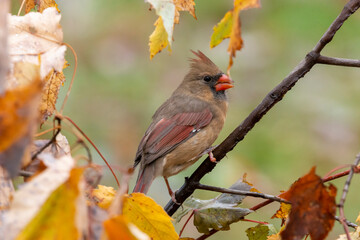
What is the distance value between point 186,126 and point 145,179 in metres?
0.64

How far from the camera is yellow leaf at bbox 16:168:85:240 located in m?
1.20

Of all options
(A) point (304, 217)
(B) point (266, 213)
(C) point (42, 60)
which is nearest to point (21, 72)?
(C) point (42, 60)

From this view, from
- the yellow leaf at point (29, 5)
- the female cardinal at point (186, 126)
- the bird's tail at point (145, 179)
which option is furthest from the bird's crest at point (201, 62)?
the yellow leaf at point (29, 5)

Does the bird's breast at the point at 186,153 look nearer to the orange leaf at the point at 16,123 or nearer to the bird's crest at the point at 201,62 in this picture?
the bird's crest at the point at 201,62

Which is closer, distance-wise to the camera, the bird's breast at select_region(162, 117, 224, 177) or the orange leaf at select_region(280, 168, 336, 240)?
the orange leaf at select_region(280, 168, 336, 240)

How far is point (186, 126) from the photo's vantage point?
428cm

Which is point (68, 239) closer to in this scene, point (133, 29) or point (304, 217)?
point (304, 217)

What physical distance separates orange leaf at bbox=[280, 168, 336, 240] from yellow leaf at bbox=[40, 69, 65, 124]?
873 mm

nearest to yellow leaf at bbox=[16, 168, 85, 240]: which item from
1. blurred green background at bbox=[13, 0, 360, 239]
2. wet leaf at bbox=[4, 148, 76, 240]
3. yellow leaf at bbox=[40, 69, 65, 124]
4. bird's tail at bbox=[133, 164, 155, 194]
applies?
wet leaf at bbox=[4, 148, 76, 240]

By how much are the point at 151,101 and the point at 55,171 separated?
4353mm

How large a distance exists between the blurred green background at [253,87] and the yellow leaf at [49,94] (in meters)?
3.12

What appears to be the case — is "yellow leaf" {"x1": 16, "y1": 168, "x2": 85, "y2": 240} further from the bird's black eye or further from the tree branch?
the bird's black eye

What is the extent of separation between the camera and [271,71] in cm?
614

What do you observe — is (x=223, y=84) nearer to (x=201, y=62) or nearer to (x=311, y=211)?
(x=201, y=62)
